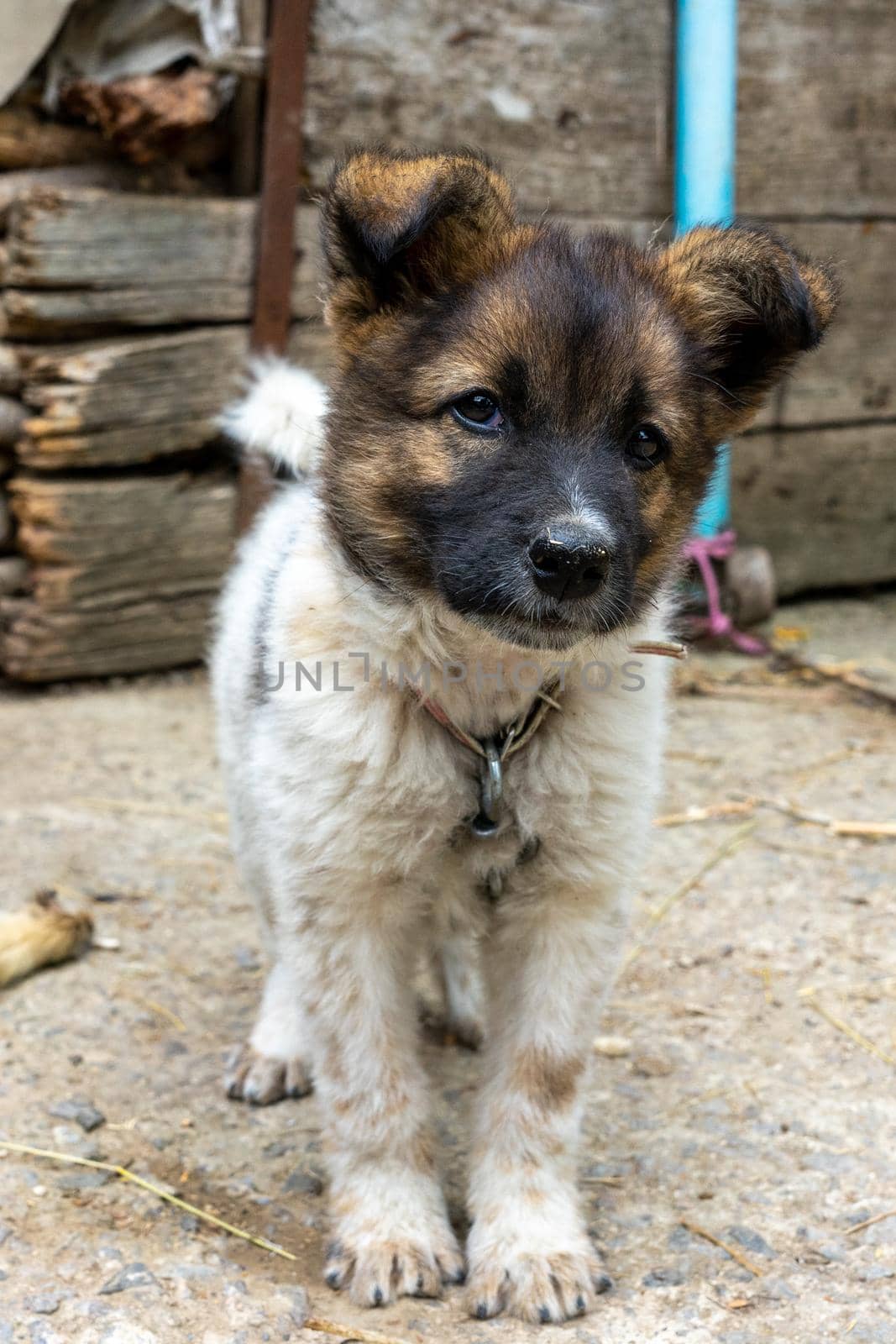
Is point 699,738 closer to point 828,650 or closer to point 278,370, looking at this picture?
point 828,650

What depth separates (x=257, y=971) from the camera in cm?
396

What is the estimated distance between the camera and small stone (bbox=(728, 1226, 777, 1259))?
2773 millimetres

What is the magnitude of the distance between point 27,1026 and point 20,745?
6.43 ft

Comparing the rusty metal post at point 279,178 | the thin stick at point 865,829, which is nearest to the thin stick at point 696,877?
the thin stick at point 865,829

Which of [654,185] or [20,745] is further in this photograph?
[654,185]

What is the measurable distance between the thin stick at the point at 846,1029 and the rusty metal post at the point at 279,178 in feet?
8.50

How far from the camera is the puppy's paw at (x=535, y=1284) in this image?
262cm

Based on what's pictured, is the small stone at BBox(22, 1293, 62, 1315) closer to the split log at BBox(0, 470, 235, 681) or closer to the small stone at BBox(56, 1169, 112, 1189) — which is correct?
the small stone at BBox(56, 1169, 112, 1189)

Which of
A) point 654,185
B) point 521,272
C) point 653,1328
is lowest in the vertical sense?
point 653,1328

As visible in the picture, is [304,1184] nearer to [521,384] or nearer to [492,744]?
[492,744]

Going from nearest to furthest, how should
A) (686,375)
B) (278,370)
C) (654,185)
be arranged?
(686,375)
(278,370)
(654,185)

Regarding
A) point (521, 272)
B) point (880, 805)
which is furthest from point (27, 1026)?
point (880, 805)

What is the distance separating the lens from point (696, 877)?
443cm

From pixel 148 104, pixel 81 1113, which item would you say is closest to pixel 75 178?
pixel 148 104
